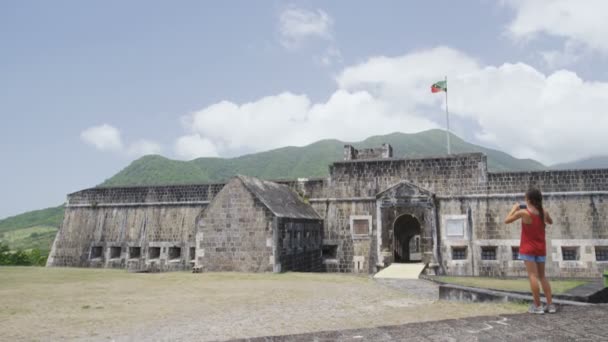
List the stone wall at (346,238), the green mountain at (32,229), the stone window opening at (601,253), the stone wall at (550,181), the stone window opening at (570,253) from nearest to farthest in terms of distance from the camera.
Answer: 1. the stone window opening at (601,253)
2. the stone window opening at (570,253)
3. the stone wall at (550,181)
4. the stone wall at (346,238)
5. the green mountain at (32,229)

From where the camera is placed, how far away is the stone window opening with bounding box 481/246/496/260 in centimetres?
2008

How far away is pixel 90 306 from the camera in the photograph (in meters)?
9.21

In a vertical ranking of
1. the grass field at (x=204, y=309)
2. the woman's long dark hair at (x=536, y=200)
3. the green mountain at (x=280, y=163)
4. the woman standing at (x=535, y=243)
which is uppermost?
the green mountain at (x=280, y=163)

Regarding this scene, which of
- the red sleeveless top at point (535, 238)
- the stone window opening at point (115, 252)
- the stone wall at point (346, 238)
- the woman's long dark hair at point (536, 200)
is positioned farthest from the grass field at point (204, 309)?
the stone window opening at point (115, 252)

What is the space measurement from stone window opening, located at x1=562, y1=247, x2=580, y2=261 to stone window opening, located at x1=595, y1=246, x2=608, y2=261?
0.80 meters

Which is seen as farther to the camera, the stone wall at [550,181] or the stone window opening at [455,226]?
the stone window opening at [455,226]

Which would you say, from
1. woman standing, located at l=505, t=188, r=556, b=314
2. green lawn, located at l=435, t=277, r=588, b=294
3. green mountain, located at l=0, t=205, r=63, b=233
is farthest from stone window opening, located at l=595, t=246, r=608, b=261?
green mountain, located at l=0, t=205, r=63, b=233

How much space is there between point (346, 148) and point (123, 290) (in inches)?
617

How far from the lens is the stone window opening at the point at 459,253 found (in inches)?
802

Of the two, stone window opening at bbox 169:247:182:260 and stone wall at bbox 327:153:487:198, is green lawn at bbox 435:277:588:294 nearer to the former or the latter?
stone wall at bbox 327:153:487:198

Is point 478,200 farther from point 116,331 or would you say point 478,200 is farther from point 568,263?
Result: point 116,331

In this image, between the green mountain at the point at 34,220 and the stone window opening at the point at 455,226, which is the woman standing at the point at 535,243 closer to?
the stone window opening at the point at 455,226

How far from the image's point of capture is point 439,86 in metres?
25.6

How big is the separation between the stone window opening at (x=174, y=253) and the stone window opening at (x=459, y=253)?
1542 cm
